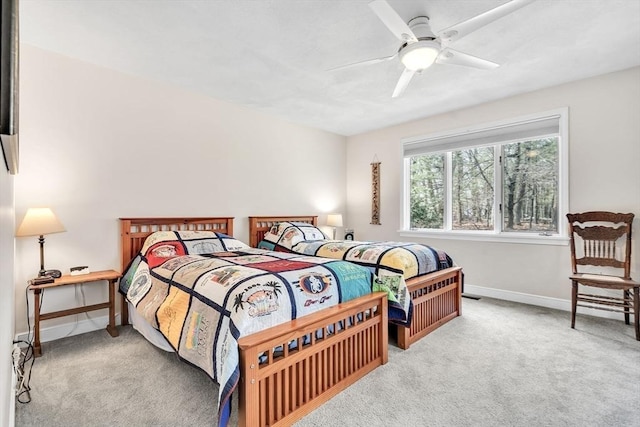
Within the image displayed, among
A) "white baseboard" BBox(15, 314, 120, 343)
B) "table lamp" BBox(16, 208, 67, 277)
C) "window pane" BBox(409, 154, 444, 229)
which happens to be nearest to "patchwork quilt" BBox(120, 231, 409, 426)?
"white baseboard" BBox(15, 314, 120, 343)

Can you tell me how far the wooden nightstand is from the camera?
8.05 ft

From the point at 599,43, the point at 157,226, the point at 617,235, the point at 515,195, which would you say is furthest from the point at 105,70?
the point at 617,235

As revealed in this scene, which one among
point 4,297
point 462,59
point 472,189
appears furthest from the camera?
point 472,189

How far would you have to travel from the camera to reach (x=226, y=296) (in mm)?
1772

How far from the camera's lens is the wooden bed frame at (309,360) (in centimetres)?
155

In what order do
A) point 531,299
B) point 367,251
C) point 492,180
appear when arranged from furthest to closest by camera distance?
1. point 492,180
2. point 531,299
3. point 367,251

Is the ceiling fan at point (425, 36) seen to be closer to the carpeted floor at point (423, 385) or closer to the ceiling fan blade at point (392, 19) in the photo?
the ceiling fan blade at point (392, 19)

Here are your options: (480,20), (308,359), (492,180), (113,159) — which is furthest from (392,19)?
(492,180)

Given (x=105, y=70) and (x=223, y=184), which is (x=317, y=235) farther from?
(x=105, y=70)

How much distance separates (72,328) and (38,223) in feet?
3.56

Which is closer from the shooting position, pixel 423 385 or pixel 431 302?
pixel 423 385

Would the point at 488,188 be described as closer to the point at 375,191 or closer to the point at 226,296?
the point at 375,191

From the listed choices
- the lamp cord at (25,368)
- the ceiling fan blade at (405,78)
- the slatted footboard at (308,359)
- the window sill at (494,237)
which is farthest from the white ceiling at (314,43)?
the lamp cord at (25,368)

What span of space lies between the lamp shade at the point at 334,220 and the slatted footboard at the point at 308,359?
278cm
